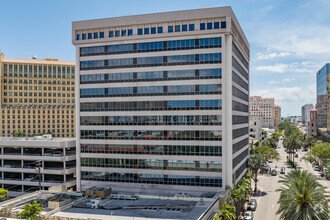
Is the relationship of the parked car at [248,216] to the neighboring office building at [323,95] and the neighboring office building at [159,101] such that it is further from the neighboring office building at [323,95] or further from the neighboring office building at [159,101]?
the neighboring office building at [323,95]

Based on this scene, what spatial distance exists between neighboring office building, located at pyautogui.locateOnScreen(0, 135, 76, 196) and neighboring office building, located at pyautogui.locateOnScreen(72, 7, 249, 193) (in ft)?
26.4

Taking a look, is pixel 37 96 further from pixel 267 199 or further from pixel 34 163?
pixel 267 199

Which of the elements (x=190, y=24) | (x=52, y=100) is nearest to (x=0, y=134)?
(x=52, y=100)

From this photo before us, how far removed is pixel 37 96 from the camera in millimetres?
144250

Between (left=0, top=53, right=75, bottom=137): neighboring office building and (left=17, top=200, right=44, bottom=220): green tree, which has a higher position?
(left=0, top=53, right=75, bottom=137): neighboring office building

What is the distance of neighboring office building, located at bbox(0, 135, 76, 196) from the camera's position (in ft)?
232

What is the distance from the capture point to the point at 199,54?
57.3 m

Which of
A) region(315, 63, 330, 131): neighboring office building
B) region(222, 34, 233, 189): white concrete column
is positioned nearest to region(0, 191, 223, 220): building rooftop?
region(222, 34, 233, 189): white concrete column

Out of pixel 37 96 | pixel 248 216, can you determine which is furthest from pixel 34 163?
pixel 37 96

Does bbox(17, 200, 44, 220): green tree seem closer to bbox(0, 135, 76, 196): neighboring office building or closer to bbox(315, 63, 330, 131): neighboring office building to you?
bbox(0, 135, 76, 196): neighboring office building

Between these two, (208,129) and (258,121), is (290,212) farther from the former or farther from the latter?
(258,121)

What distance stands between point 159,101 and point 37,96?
10487cm

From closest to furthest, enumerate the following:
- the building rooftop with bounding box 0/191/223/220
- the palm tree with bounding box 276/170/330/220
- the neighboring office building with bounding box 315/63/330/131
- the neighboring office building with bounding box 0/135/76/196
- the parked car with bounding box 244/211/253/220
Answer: the palm tree with bounding box 276/170/330/220 → the building rooftop with bounding box 0/191/223/220 → the parked car with bounding box 244/211/253/220 → the neighboring office building with bounding box 0/135/76/196 → the neighboring office building with bounding box 315/63/330/131

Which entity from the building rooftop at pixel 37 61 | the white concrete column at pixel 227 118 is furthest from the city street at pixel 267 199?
the building rooftop at pixel 37 61
